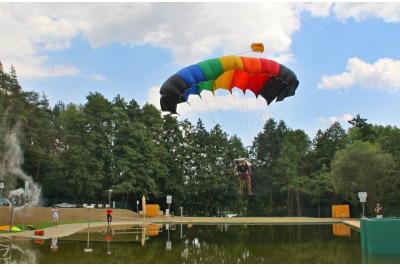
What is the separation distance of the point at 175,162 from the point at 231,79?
32000mm

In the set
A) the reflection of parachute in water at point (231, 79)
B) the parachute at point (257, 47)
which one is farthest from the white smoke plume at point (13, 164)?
the parachute at point (257, 47)

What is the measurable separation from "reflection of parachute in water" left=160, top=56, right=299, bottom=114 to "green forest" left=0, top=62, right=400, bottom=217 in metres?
18.2

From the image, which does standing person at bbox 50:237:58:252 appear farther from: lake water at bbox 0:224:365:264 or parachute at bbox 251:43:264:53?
parachute at bbox 251:43:264:53

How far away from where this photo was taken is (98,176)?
43406 mm

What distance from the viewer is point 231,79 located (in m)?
21.5

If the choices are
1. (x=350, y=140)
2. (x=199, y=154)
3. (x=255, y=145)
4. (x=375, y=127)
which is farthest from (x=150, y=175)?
(x=375, y=127)

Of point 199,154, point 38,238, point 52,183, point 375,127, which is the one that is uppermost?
point 375,127

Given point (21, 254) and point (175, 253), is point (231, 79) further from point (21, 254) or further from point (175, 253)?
point (21, 254)

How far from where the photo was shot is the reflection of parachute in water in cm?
1909

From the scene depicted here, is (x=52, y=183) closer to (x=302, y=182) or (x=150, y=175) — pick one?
(x=150, y=175)

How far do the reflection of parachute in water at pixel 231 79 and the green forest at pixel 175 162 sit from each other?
18.2 m

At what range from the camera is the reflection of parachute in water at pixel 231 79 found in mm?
19094

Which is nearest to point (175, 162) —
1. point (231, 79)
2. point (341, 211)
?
point (341, 211)

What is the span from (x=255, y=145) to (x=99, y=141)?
2864cm
